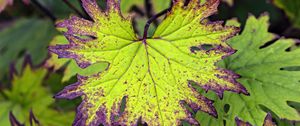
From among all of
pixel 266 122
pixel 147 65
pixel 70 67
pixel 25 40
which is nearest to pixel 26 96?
pixel 70 67

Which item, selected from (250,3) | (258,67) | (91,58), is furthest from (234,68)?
(250,3)

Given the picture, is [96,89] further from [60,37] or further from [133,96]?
[60,37]

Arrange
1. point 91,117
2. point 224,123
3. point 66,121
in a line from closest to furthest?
point 91,117 → point 224,123 → point 66,121

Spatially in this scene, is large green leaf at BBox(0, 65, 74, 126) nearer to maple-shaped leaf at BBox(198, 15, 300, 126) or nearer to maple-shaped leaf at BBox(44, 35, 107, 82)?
maple-shaped leaf at BBox(44, 35, 107, 82)

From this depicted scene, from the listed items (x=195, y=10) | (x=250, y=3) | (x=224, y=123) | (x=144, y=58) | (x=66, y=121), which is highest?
(x=250, y=3)

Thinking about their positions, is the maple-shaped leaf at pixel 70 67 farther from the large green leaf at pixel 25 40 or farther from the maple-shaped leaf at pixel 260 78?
the large green leaf at pixel 25 40
